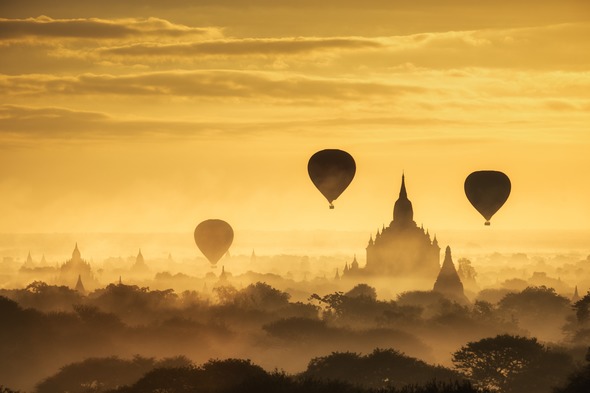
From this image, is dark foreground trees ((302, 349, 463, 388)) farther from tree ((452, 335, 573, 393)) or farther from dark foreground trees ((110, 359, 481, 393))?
dark foreground trees ((110, 359, 481, 393))

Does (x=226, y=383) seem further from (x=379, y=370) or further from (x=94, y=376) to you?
(x=379, y=370)

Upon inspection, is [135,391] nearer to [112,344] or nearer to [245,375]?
[245,375]

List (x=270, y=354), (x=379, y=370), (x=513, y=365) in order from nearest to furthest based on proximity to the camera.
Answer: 1. (x=379, y=370)
2. (x=513, y=365)
3. (x=270, y=354)

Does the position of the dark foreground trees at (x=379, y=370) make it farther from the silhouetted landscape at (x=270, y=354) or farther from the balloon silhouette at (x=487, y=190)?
the balloon silhouette at (x=487, y=190)

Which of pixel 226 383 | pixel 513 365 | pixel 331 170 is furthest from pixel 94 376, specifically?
pixel 331 170

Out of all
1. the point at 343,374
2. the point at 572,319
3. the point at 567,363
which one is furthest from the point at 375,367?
the point at 572,319

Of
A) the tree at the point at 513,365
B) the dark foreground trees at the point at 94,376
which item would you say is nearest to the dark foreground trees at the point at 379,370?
the tree at the point at 513,365

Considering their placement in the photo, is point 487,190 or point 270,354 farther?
point 487,190
